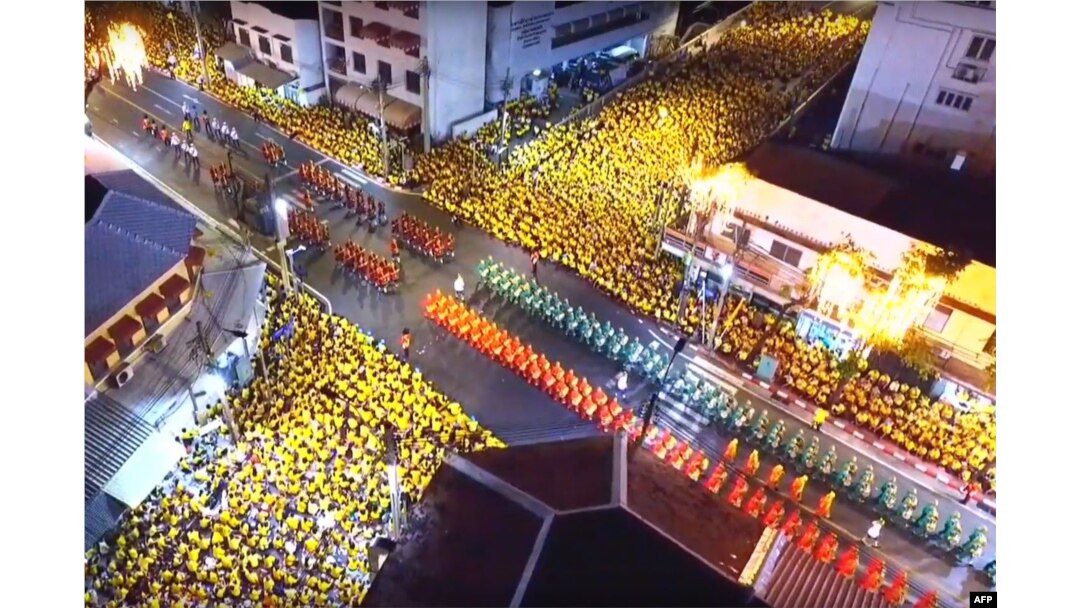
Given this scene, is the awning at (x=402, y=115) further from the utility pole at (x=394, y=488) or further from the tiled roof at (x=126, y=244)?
the utility pole at (x=394, y=488)

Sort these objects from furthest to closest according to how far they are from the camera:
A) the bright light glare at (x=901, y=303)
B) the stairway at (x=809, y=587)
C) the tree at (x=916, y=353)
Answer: the tree at (x=916, y=353) → the bright light glare at (x=901, y=303) → the stairway at (x=809, y=587)

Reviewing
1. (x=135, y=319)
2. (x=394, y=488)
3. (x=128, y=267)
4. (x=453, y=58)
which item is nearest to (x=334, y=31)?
(x=453, y=58)

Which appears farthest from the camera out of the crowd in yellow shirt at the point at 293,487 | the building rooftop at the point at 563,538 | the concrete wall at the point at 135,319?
the concrete wall at the point at 135,319

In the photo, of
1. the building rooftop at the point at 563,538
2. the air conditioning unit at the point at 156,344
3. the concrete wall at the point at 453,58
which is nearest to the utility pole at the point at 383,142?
the concrete wall at the point at 453,58

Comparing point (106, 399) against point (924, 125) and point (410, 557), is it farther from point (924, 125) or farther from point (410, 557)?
point (924, 125)

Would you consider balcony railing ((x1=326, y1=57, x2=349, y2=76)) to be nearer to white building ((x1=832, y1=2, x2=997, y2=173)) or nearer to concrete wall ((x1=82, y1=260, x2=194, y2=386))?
concrete wall ((x1=82, y1=260, x2=194, y2=386))
